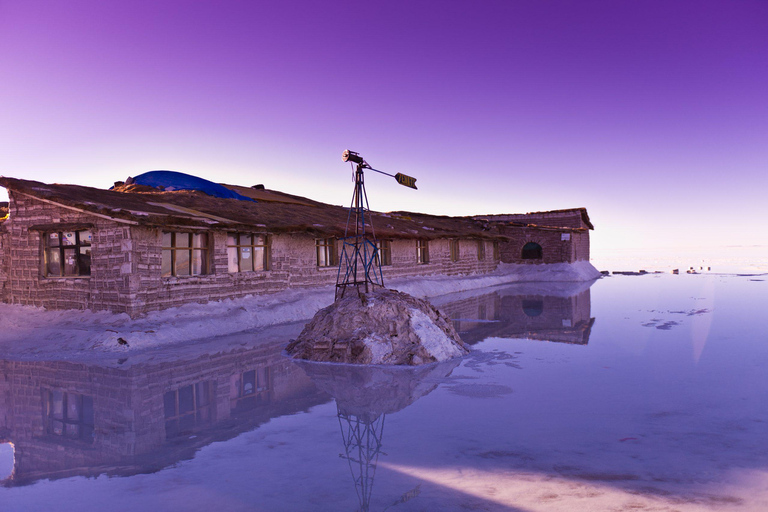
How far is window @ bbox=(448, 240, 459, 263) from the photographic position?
30.6 metres

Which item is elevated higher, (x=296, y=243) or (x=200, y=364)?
(x=296, y=243)

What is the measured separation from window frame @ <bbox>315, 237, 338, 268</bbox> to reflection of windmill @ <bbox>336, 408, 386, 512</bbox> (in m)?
13.6

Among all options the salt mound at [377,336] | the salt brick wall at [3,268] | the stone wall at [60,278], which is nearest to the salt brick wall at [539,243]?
the salt mound at [377,336]

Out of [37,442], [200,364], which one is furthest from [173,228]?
[37,442]

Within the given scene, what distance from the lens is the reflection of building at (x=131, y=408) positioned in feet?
17.4

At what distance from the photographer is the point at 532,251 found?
124 feet

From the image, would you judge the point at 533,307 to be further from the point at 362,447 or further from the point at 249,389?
the point at 362,447

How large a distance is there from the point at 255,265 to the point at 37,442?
36.6 feet

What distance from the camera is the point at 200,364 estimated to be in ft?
31.2

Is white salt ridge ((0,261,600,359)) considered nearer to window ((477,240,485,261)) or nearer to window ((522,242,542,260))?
window ((477,240,485,261))

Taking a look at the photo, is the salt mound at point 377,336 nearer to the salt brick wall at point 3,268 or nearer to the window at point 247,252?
the window at point 247,252

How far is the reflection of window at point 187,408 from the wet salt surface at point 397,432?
0.04 m

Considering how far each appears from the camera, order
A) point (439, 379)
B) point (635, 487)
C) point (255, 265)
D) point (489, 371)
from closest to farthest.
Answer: point (635, 487) < point (439, 379) < point (489, 371) < point (255, 265)

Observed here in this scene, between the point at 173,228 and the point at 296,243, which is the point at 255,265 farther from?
the point at 173,228
